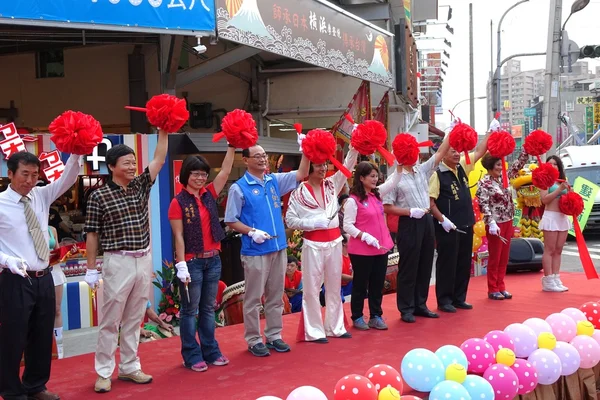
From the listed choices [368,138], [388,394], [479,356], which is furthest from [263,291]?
[388,394]

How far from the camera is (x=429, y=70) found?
84.5 ft

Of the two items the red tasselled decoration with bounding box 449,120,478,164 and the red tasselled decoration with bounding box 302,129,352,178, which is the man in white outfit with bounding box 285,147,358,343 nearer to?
the red tasselled decoration with bounding box 302,129,352,178

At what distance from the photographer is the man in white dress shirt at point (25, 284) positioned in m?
4.32

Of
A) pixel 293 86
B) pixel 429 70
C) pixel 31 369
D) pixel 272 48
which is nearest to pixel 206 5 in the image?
pixel 272 48

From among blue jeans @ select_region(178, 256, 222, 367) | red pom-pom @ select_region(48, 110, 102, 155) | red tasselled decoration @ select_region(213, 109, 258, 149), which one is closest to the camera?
red pom-pom @ select_region(48, 110, 102, 155)

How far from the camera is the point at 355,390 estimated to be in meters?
3.98

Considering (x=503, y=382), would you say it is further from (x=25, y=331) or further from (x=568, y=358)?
(x=25, y=331)

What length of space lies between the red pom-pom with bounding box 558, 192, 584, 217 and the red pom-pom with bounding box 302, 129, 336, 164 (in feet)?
11.4

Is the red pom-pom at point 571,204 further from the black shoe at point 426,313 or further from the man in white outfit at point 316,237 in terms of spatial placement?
the man in white outfit at point 316,237

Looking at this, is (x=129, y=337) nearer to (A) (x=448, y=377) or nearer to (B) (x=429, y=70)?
(A) (x=448, y=377)

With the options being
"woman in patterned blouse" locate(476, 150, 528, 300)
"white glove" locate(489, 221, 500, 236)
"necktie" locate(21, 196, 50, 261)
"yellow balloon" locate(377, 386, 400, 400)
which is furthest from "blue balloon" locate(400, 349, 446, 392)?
"woman in patterned blouse" locate(476, 150, 528, 300)

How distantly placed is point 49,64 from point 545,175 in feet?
30.7

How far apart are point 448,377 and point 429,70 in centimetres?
2233

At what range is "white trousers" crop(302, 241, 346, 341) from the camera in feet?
19.7
